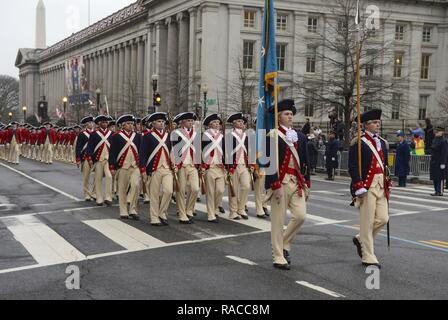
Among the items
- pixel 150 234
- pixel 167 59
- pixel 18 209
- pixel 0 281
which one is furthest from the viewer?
pixel 167 59

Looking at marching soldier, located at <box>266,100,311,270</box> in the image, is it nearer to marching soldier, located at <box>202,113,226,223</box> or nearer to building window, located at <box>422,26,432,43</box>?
marching soldier, located at <box>202,113,226,223</box>

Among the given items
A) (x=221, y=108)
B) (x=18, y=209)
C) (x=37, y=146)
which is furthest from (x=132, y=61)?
(x=18, y=209)

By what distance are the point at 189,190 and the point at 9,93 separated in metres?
154

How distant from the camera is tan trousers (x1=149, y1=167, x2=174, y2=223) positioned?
12266mm

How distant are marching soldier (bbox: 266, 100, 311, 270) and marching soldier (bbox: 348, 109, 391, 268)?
68 cm

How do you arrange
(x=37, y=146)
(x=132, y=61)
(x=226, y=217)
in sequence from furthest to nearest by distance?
1. (x=132, y=61)
2. (x=37, y=146)
3. (x=226, y=217)

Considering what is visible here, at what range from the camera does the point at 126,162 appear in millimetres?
13352

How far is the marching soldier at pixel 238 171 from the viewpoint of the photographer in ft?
43.3

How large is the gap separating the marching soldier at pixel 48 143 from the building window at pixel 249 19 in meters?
26.8

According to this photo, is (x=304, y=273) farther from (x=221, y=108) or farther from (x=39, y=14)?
(x=39, y=14)

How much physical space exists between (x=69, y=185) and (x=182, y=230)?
10.1 metres

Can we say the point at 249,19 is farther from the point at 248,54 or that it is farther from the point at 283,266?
the point at 283,266

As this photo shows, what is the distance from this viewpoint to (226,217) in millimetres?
13336

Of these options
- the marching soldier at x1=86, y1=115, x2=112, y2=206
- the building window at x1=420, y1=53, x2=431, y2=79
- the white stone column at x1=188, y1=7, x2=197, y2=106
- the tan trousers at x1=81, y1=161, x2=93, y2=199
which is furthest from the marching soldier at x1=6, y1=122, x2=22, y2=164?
the building window at x1=420, y1=53, x2=431, y2=79
